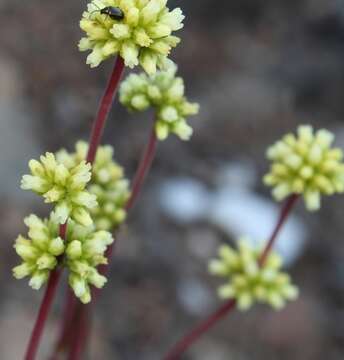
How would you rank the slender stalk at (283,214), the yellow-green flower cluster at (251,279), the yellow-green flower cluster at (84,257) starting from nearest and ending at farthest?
1. the yellow-green flower cluster at (84,257)
2. the slender stalk at (283,214)
3. the yellow-green flower cluster at (251,279)

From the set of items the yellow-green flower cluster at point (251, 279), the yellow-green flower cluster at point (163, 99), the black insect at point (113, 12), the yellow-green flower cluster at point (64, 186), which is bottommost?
the yellow-green flower cluster at point (64, 186)

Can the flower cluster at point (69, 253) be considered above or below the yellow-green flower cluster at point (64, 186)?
below

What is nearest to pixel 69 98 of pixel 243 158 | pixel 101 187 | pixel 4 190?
pixel 4 190

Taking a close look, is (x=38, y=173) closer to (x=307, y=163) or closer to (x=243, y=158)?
(x=307, y=163)

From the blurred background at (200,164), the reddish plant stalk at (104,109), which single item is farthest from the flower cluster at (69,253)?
the blurred background at (200,164)

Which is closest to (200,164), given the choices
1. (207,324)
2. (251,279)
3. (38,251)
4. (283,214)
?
(251,279)

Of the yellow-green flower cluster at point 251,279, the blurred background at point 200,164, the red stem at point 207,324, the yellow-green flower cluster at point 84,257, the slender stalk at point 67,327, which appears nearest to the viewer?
the yellow-green flower cluster at point 84,257

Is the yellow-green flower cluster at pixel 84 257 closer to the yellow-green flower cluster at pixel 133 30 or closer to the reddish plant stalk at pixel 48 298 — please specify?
the reddish plant stalk at pixel 48 298
